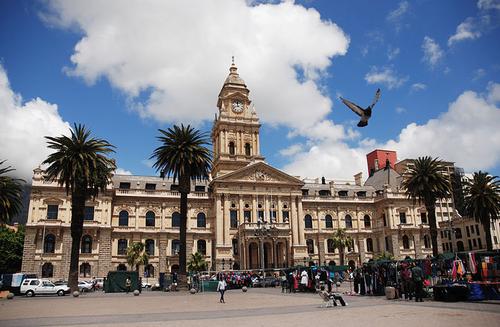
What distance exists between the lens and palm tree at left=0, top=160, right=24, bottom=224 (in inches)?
1797

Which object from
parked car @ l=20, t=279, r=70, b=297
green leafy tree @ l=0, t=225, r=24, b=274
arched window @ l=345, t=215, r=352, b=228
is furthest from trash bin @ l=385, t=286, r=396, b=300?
green leafy tree @ l=0, t=225, r=24, b=274

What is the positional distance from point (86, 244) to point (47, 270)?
236 inches

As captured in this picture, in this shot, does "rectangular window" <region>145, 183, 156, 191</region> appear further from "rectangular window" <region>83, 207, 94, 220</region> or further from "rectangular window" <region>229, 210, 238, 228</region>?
"rectangular window" <region>229, 210, 238, 228</region>

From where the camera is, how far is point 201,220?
220 ft

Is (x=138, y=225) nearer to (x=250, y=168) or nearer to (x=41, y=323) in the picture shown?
(x=250, y=168)

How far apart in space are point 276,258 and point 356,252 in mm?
17846

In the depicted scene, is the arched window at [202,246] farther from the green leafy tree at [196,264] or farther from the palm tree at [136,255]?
the palm tree at [136,255]

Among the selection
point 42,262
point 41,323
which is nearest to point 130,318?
point 41,323

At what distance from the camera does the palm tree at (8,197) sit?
4566 cm

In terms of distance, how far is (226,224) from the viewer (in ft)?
208

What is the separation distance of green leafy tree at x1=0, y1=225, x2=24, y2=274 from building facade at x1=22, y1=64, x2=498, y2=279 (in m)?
17.3

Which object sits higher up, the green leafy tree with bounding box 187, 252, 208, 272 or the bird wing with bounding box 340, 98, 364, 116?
the bird wing with bounding box 340, 98, 364, 116

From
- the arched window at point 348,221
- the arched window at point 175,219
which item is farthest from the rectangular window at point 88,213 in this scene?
the arched window at point 348,221

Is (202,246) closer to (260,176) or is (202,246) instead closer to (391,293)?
(260,176)
